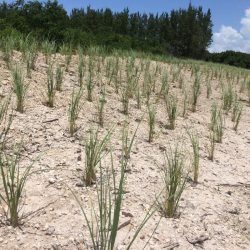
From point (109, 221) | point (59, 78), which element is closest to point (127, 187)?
point (109, 221)

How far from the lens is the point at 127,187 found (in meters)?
2.66

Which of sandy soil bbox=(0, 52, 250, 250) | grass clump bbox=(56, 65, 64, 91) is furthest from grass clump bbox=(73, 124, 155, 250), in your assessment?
grass clump bbox=(56, 65, 64, 91)

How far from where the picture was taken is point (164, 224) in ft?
7.50

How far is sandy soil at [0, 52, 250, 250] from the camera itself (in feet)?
6.85

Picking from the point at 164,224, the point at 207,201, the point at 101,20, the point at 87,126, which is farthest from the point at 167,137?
the point at 101,20

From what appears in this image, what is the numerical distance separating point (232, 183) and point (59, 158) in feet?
4.40

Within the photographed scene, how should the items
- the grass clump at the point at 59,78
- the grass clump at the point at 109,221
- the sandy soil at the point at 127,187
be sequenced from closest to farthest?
the grass clump at the point at 109,221
the sandy soil at the point at 127,187
the grass clump at the point at 59,78

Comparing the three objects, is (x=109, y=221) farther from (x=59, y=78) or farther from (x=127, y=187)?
(x=59, y=78)

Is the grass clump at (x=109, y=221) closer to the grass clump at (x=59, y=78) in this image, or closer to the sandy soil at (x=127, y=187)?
the sandy soil at (x=127, y=187)

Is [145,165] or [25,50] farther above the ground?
[25,50]

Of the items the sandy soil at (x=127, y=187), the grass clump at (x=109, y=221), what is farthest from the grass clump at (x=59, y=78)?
the grass clump at (x=109, y=221)

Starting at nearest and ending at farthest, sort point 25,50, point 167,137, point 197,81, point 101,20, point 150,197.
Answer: point 150,197
point 167,137
point 25,50
point 197,81
point 101,20

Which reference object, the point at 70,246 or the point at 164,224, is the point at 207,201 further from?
the point at 70,246

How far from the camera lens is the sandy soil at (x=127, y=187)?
6.85 ft
